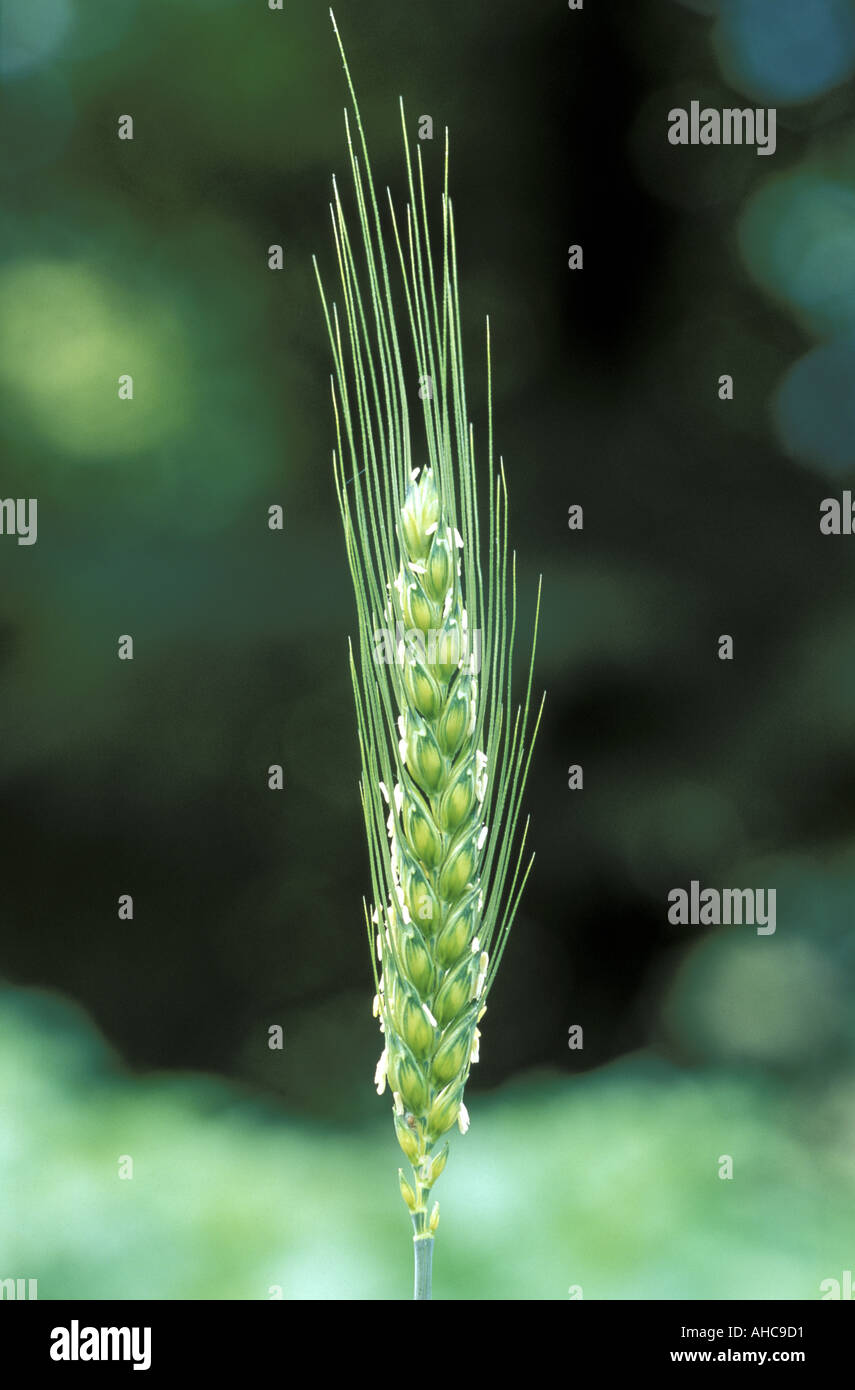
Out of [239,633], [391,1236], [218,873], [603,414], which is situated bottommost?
[391,1236]

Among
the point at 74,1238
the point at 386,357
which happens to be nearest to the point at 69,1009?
the point at 74,1238

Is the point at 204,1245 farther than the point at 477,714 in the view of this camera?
Yes

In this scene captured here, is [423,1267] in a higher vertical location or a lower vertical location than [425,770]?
lower

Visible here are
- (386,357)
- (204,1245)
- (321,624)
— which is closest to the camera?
(386,357)

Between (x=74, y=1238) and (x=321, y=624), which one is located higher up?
(x=321, y=624)

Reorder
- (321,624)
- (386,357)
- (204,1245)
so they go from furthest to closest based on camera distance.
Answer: (321,624) < (204,1245) < (386,357)

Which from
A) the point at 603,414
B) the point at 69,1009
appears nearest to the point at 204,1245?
the point at 69,1009

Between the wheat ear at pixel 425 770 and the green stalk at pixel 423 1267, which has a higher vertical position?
the wheat ear at pixel 425 770

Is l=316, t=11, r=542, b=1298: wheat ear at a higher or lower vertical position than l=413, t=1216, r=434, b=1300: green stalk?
higher

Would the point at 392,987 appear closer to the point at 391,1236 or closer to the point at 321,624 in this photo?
the point at 391,1236
